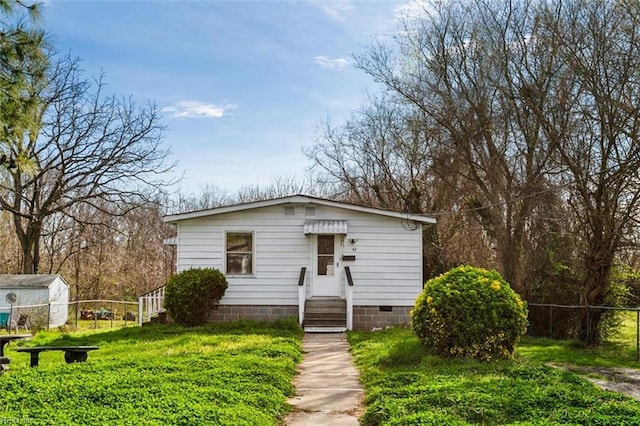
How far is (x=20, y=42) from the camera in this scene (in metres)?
8.02

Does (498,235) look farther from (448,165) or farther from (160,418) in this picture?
(160,418)

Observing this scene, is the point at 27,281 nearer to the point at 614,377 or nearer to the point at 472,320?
the point at 472,320

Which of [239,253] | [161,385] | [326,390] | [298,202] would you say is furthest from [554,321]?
[161,385]

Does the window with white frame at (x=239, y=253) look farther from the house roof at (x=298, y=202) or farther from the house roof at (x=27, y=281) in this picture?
the house roof at (x=27, y=281)

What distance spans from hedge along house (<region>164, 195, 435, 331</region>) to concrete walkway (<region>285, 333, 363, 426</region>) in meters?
3.89

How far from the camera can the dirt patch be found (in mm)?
7871

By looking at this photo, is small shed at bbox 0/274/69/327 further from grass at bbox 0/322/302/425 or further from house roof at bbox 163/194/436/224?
grass at bbox 0/322/302/425

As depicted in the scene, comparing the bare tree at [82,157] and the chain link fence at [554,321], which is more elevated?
the bare tree at [82,157]

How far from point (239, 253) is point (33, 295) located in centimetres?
800

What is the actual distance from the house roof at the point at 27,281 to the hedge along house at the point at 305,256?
251 inches

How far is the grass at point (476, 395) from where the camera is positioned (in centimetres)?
540

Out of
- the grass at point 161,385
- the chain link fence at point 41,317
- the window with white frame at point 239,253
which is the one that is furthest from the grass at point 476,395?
the chain link fence at point 41,317

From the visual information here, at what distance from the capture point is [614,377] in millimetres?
8805

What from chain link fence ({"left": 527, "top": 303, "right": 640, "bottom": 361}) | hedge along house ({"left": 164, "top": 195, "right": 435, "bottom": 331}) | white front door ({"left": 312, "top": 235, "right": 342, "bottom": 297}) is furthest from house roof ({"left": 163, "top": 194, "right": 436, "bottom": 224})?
chain link fence ({"left": 527, "top": 303, "right": 640, "bottom": 361})
